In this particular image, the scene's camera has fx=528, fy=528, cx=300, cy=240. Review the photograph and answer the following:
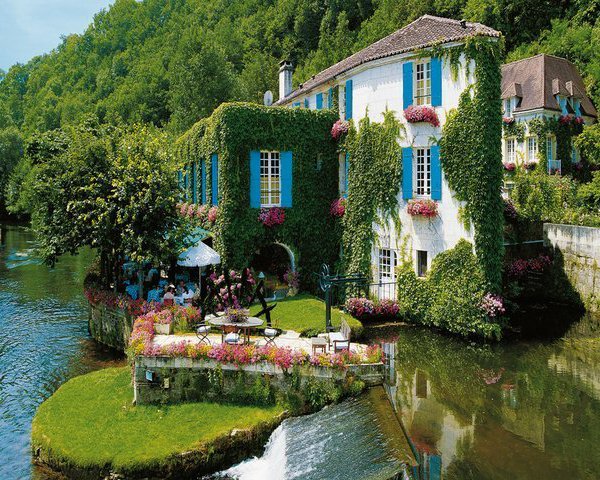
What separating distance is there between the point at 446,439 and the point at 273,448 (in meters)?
3.82

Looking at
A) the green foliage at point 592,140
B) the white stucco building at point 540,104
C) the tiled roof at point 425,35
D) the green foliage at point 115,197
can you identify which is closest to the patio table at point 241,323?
the green foliage at point 115,197

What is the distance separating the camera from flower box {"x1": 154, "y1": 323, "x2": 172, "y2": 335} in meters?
15.8

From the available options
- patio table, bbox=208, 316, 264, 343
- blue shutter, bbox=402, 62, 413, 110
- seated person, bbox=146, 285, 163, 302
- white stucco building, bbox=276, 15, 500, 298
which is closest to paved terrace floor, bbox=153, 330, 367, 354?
patio table, bbox=208, 316, 264, 343

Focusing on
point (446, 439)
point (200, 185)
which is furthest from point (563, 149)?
point (446, 439)

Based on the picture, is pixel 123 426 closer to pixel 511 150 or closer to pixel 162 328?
pixel 162 328

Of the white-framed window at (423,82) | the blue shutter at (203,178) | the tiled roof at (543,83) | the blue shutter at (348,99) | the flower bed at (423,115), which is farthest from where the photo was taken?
the tiled roof at (543,83)

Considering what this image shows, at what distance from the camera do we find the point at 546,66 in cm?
3934

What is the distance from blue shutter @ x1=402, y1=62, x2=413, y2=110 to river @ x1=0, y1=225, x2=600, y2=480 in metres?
9.05

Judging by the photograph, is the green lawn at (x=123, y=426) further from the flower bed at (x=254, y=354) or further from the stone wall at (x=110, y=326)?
the stone wall at (x=110, y=326)

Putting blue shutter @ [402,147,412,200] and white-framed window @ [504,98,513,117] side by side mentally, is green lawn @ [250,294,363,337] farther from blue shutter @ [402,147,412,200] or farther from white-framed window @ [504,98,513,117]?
white-framed window @ [504,98,513,117]

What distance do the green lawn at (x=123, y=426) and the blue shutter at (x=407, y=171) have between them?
11564 mm

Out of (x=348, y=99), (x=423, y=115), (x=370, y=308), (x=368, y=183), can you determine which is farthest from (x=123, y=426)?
(x=348, y=99)

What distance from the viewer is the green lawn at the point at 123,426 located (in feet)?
36.8

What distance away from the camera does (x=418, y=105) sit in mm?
20984
